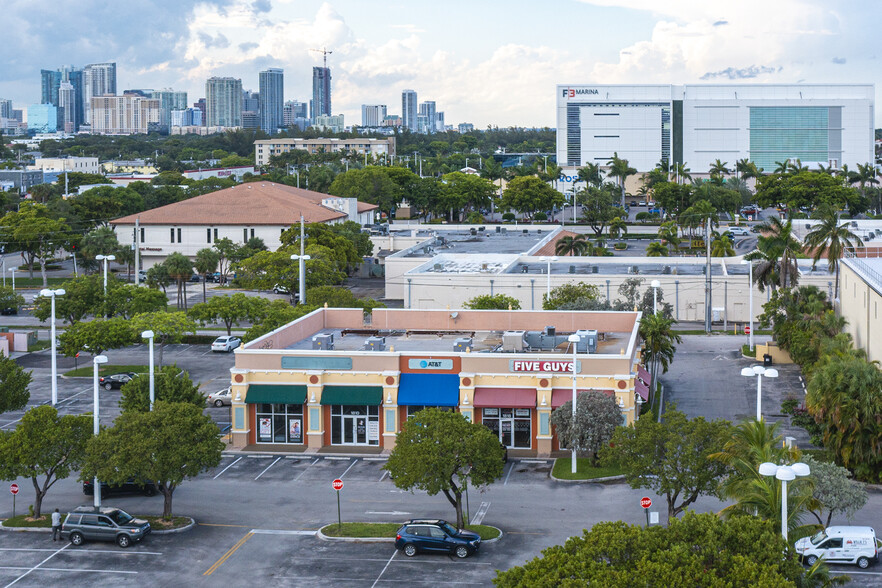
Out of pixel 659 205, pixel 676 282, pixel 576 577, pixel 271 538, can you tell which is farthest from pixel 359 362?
pixel 659 205

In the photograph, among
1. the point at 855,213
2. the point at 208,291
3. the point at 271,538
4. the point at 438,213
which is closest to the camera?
the point at 271,538

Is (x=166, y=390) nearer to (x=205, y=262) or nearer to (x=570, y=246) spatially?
(x=205, y=262)

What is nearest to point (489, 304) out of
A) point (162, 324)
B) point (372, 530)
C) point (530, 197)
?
point (162, 324)

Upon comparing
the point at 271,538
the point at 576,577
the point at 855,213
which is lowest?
the point at 271,538

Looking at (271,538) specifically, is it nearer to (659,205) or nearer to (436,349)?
(436,349)

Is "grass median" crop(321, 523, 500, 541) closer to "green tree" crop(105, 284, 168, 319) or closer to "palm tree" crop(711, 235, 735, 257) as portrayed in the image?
"green tree" crop(105, 284, 168, 319)

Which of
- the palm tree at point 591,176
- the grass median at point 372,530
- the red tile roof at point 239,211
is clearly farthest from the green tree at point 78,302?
the palm tree at point 591,176
